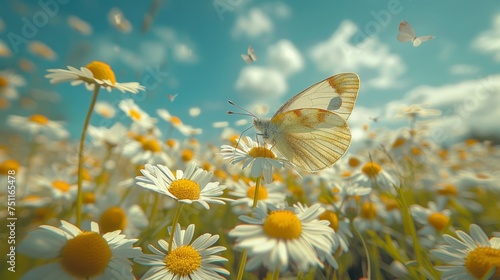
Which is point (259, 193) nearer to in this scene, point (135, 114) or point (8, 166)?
point (135, 114)

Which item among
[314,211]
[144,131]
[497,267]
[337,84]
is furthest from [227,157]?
[144,131]

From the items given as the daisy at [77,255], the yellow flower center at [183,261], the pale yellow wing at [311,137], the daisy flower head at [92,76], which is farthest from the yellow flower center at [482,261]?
the daisy flower head at [92,76]

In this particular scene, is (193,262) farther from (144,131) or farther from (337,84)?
(144,131)

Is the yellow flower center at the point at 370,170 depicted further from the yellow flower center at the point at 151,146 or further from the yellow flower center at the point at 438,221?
the yellow flower center at the point at 151,146

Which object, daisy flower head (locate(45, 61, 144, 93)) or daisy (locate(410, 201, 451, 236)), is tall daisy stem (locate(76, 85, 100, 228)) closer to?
daisy flower head (locate(45, 61, 144, 93))

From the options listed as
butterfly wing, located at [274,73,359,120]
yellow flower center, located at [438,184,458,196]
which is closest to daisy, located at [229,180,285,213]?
butterfly wing, located at [274,73,359,120]

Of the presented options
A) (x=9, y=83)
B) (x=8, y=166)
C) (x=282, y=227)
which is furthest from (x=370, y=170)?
(x=9, y=83)

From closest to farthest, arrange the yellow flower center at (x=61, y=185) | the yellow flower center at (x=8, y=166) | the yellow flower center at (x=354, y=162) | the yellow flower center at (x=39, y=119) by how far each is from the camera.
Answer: the yellow flower center at (x=61, y=185) → the yellow flower center at (x=8, y=166) → the yellow flower center at (x=39, y=119) → the yellow flower center at (x=354, y=162)
